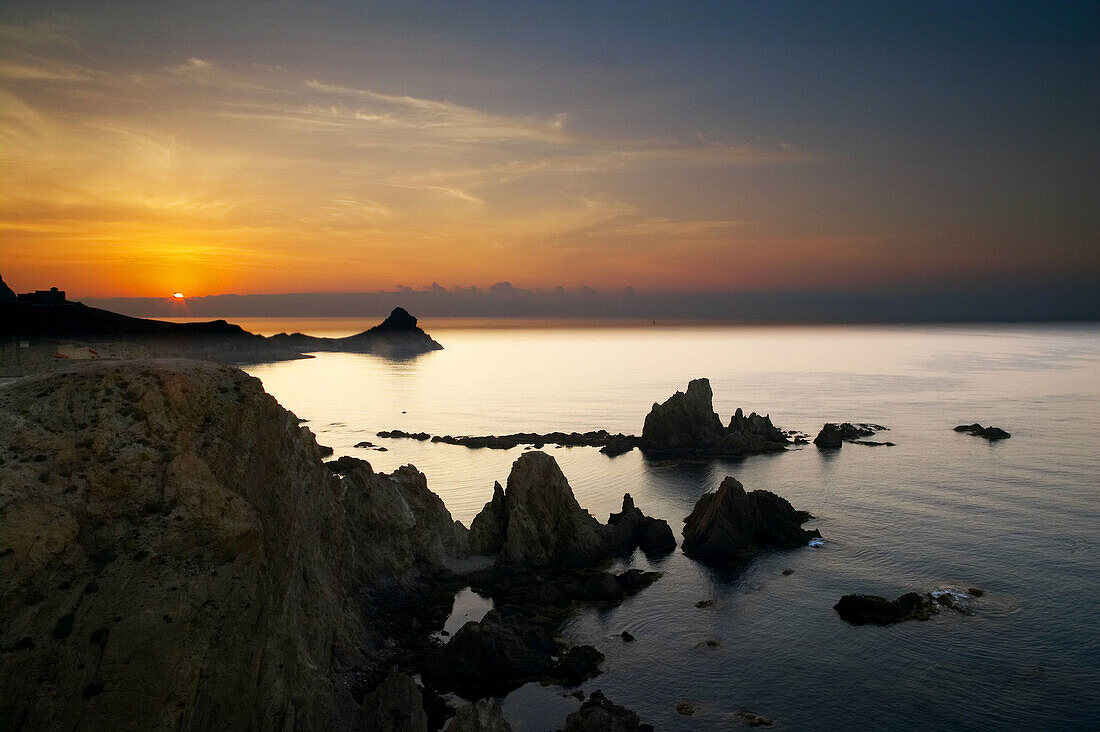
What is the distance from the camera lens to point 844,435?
113 m

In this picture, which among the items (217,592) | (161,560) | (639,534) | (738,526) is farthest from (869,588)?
(161,560)

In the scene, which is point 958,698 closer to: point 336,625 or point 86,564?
point 336,625

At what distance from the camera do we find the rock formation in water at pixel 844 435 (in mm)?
105000

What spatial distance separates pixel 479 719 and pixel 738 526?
3826cm

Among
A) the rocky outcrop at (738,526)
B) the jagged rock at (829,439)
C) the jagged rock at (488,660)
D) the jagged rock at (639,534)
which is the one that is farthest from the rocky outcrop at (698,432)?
the jagged rock at (488,660)

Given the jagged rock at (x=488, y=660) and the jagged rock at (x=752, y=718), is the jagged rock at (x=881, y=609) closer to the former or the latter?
the jagged rock at (x=752, y=718)

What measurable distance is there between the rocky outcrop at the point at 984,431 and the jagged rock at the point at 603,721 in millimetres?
102006

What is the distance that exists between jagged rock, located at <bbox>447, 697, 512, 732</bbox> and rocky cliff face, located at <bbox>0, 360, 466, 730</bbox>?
18.2 ft

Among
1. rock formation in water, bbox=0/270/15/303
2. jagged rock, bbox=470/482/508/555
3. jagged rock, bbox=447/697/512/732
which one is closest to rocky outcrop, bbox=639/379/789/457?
jagged rock, bbox=470/482/508/555

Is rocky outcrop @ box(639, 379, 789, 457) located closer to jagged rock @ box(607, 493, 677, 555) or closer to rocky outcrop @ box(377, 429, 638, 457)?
rocky outcrop @ box(377, 429, 638, 457)

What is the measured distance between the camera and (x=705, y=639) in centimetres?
4372

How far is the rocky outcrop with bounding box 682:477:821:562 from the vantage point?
58.7m

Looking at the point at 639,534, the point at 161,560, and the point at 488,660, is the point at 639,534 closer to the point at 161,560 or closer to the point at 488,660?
the point at 488,660

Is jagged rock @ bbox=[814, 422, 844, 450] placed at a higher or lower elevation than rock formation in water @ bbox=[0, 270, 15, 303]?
lower
